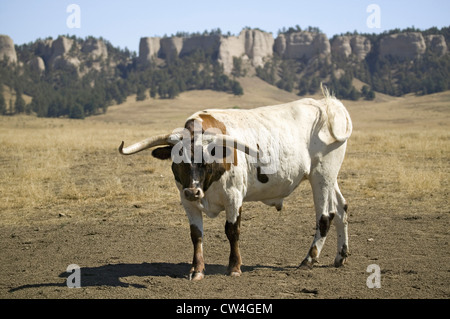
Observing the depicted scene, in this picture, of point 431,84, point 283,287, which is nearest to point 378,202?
point 283,287

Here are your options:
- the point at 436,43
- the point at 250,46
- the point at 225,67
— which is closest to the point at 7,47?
the point at 225,67

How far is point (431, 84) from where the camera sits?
110625mm

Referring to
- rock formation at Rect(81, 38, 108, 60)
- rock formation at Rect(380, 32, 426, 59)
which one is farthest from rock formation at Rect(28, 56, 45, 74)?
rock formation at Rect(380, 32, 426, 59)

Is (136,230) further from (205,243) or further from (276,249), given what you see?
(276,249)

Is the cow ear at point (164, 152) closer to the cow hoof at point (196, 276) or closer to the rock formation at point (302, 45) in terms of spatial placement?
the cow hoof at point (196, 276)

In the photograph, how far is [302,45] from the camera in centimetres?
16088

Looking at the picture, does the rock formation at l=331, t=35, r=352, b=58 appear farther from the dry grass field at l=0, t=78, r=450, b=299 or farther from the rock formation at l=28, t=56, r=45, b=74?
the dry grass field at l=0, t=78, r=450, b=299

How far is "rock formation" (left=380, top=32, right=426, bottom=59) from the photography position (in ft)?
487

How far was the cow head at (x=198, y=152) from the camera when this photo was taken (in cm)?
641

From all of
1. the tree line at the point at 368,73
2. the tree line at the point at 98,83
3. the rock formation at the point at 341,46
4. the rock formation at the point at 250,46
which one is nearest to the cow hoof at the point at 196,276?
the tree line at the point at 98,83

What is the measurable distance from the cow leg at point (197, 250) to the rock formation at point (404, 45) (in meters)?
151

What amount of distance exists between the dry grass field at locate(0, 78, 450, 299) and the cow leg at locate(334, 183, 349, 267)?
0.68 ft

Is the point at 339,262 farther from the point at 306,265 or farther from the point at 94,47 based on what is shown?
the point at 94,47

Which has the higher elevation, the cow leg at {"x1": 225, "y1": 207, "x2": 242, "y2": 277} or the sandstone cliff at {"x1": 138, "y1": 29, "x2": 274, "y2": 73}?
the sandstone cliff at {"x1": 138, "y1": 29, "x2": 274, "y2": 73}
